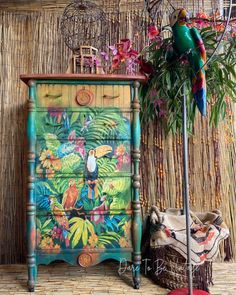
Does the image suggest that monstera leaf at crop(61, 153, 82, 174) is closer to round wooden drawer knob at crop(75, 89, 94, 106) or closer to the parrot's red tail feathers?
round wooden drawer knob at crop(75, 89, 94, 106)

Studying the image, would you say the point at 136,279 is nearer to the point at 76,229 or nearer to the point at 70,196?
the point at 76,229

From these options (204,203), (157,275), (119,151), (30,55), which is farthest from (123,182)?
(30,55)

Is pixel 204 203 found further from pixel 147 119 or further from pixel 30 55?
pixel 30 55

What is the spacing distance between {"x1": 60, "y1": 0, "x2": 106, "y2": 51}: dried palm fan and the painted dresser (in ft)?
1.50

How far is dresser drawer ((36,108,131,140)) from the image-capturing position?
1.63 m

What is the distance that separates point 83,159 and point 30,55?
921 mm

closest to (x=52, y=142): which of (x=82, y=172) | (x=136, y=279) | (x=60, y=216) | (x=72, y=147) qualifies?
(x=72, y=147)

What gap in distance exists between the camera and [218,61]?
1689 millimetres

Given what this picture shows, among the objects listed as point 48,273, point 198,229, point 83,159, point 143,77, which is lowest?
point 48,273

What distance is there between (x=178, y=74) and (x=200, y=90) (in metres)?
0.28

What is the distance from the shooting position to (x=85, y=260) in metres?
1.62

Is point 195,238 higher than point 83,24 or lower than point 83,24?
lower

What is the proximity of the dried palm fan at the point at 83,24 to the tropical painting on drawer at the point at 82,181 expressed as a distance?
1.87ft

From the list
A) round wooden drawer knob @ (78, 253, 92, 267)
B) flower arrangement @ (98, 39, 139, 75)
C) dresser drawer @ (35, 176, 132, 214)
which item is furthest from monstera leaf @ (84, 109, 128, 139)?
round wooden drawer knob @ (78, 253, 92, 267)
